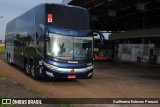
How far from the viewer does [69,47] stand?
16.7 m

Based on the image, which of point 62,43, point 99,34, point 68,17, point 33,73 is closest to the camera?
point 62,43

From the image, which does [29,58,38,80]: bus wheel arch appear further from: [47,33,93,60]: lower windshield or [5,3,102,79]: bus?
[47,33,93,60]: lower windshield

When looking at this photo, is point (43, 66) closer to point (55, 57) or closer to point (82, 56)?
point (55, 57)

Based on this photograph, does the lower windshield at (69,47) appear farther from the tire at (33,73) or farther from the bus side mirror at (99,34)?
the tire at (33,73)

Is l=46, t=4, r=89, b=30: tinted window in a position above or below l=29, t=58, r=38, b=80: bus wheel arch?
above

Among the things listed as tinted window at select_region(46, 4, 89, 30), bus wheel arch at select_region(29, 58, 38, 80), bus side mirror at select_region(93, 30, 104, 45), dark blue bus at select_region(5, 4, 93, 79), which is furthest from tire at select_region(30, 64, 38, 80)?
bus side mirror at select_region(93, 30, 104, 45)

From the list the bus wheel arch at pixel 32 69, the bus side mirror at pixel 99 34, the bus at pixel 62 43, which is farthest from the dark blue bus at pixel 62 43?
the bus side mirror at pixel 99 34

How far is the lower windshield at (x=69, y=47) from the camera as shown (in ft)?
54.0

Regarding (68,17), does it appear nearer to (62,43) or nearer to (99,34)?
(62,43)

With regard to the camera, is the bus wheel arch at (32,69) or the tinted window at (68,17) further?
the bus wheel arch at (32,69)

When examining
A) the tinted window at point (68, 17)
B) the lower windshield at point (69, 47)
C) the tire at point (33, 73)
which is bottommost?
the tire at point (33, 73)

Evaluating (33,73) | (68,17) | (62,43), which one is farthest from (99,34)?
(33,73)

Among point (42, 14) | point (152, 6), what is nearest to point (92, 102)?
point (42, 14)

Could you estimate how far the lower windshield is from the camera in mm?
16453
